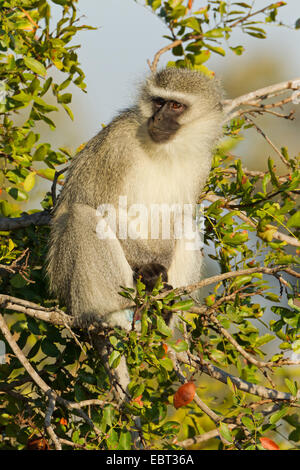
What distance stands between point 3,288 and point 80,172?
3.25 feet

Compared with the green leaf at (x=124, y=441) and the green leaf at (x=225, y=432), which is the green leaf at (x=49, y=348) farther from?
the green leaf at (x=225, y=432)

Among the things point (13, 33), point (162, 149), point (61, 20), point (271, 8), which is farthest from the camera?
point (271, 8)

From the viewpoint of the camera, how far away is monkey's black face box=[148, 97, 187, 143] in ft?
12.2

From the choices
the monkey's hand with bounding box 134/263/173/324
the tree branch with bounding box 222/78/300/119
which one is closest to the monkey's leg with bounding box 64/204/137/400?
the monkey's hand with bounding box 134/263/173/324

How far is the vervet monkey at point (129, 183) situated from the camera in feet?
11.9

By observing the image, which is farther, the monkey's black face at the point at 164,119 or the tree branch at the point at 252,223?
the monkey's black face at the point at 164,119

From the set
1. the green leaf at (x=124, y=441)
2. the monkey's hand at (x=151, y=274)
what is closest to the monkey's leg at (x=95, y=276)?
the monkey's hand at (x=151, y=274)

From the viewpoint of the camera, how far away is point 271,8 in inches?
164

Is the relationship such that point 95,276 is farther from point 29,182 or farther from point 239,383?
point 239,383

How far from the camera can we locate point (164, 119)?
3742mm

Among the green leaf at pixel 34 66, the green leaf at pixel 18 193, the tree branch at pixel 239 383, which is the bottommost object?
the tree branch at pixel 239 383

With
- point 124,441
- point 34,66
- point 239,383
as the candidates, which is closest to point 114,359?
point 124,441

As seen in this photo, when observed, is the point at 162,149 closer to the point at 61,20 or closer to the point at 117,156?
the point at 117,156

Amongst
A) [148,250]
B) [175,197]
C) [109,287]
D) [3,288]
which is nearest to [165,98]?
[175,197]
